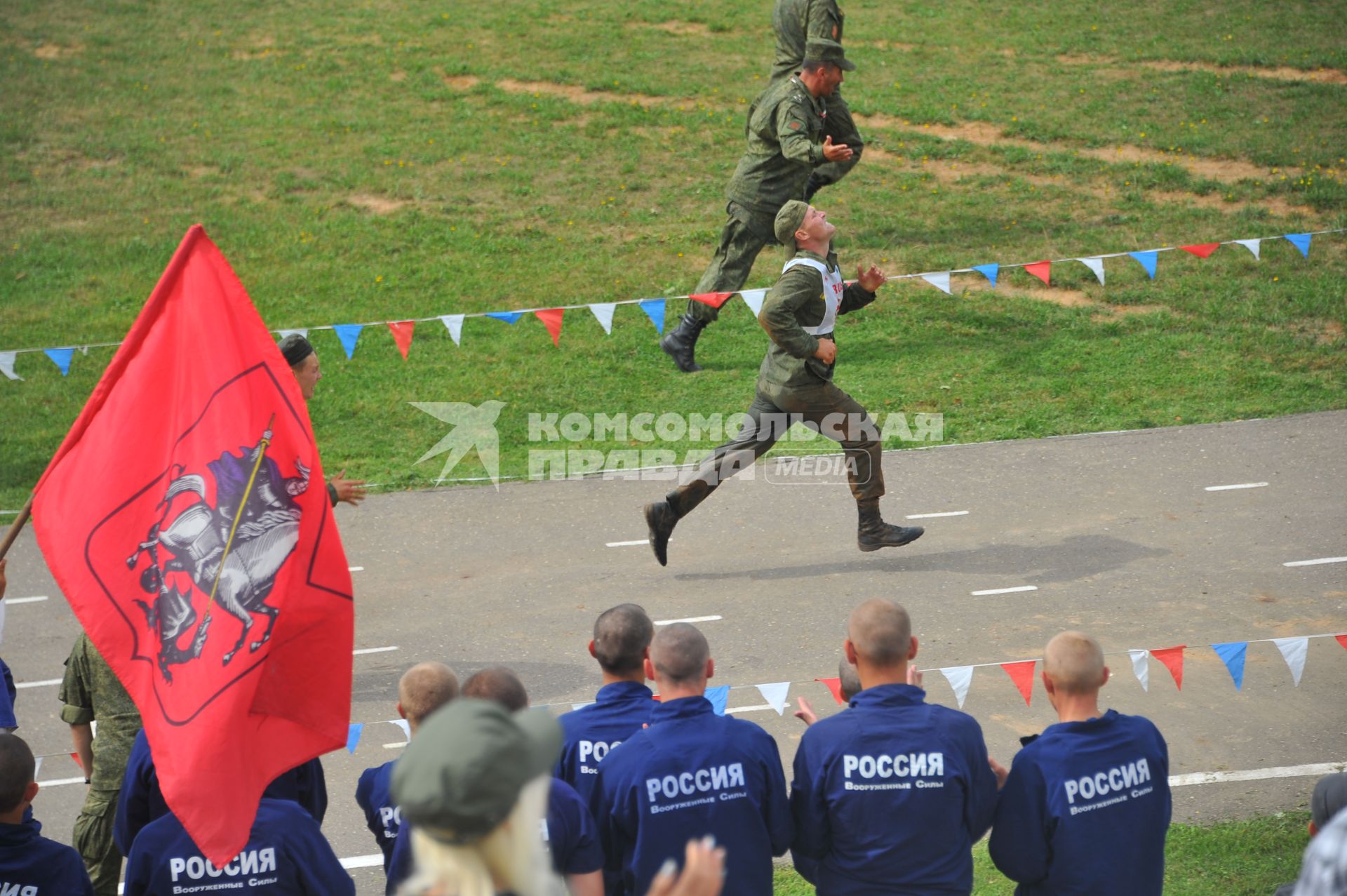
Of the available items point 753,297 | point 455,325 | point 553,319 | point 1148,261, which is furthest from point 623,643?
point 1148,261

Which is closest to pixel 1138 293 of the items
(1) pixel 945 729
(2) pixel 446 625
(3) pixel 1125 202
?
(3) pixel 1125 202

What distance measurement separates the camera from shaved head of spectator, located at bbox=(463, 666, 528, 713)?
14.3ft

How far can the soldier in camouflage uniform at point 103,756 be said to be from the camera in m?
5.50

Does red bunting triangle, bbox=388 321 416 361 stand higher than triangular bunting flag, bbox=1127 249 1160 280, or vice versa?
triangular bunting flag, bbox=1127 249 1160 280

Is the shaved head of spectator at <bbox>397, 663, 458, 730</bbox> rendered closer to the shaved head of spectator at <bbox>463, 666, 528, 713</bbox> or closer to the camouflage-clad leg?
the shaved head of spectator at <bbox>463, 666, 528, 713</bbox>

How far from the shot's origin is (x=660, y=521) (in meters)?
8.84

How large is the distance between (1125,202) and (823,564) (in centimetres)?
841

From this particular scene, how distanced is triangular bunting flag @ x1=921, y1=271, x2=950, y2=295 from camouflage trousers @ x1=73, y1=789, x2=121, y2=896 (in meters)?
7.99

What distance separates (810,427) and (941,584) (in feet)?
4.16

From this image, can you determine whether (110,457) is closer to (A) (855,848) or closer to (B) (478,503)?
(A) (855,848)

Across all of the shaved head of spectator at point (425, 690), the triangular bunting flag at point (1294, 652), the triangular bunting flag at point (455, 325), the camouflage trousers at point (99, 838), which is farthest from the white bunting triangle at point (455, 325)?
the shaved head of spectator at point (425, 690)

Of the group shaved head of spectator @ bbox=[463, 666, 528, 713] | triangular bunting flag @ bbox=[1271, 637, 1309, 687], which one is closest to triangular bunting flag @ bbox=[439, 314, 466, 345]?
triangular bunting flag @ bbox=[1271, 637, 1309, 687]

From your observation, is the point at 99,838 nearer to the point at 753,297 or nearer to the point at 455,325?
the point at 455,325

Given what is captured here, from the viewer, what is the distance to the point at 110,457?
4.80 metres
